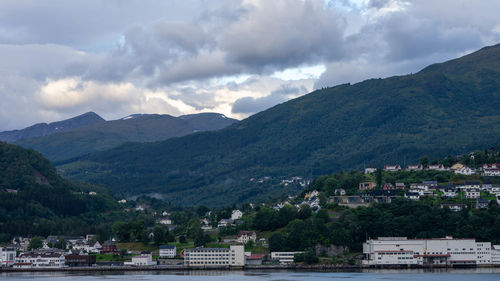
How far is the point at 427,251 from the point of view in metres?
114

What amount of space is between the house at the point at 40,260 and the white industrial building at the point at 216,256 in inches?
784

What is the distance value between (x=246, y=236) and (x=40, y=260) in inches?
1277

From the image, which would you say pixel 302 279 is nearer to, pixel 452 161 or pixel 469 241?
pixel 469 241

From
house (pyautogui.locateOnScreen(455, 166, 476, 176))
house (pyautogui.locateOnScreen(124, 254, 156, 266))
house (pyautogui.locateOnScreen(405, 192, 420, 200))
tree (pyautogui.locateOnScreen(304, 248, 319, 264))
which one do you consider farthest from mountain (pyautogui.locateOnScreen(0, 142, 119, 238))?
house (pyautogui.locateOnScreen(455, 166, 476, 176))

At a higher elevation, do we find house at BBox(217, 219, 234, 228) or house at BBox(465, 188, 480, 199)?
house at BBox(465, 188, 480, 199)

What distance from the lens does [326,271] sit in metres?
109

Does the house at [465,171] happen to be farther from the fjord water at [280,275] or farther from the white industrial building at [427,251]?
the fjord water at [280,275]

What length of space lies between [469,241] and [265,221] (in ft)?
117

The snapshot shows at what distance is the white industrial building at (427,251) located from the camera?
112438 mm

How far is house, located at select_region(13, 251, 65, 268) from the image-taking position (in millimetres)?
120562

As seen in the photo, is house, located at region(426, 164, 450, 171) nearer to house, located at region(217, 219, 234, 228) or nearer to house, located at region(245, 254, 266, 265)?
house, located at region(217, 219, 234, 228)

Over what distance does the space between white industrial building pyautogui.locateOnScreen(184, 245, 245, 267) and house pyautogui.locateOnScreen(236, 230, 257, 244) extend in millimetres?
10078

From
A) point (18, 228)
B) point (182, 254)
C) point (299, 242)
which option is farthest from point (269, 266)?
point (18, 228)

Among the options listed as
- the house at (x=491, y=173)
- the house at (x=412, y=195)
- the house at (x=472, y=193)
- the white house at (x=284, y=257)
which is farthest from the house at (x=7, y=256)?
the house at (x=491, y=173)
